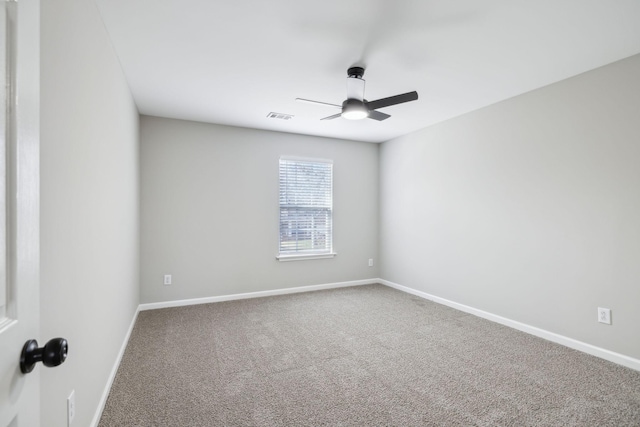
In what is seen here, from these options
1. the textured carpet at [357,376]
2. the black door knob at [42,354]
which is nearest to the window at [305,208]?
the textured carpet at [357,376]

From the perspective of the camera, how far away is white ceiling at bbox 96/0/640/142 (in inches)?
79.0

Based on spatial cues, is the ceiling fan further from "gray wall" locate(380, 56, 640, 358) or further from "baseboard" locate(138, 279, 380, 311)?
"baseboard" locate(138, 279, 380, 311)

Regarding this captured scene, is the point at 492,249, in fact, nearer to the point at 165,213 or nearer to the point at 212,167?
the point at 212,167

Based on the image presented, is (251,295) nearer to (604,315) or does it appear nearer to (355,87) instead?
(355,87)

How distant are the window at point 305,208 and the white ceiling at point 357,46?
1.48 meters

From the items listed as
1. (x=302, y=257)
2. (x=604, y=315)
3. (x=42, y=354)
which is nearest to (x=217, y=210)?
(x=302, y=257)

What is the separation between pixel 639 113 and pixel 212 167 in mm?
4428

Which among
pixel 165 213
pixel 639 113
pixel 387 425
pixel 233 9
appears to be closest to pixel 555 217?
pixel 639 113

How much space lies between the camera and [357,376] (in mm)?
2424

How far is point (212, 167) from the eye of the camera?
4.39m

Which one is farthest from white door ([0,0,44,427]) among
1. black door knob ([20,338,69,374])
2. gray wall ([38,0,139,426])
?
gray wall ([38,0,139,426])

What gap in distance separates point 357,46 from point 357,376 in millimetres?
2512

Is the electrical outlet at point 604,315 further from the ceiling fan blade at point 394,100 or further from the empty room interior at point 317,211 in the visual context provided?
the ceiling fan blade at point 394,100

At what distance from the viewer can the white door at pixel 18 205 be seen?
0.59 metres
